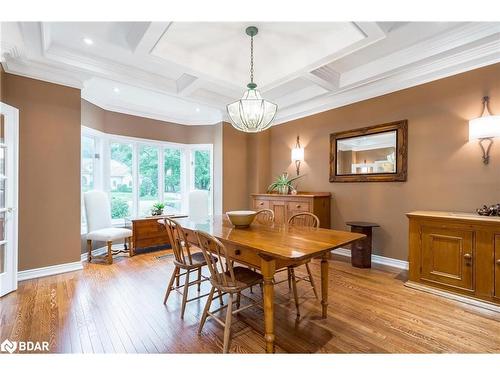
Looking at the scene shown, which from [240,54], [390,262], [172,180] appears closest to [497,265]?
[390,262]

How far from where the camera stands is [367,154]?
3.71 metres

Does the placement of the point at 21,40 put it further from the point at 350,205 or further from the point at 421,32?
the point at 350,205

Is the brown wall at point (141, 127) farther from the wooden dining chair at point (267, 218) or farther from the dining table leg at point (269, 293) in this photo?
the dining table leg at point (269, 293)

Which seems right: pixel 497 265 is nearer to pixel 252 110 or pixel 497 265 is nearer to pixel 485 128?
pixel 485 128

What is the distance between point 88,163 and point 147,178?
1.12 m

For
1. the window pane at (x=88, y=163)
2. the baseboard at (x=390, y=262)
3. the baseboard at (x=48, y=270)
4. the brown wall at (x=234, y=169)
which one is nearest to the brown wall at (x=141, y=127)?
the window pane at (x=88, y=163)

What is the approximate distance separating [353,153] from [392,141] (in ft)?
1.91

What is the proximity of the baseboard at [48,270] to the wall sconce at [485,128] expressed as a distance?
5192 millimetres

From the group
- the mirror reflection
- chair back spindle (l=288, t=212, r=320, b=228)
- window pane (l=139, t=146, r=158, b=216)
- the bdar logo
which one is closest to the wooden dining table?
chair back spindle (l=288, t=212, r=320, b=228)

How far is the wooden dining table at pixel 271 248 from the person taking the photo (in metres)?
1.55

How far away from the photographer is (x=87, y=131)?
4031 millimetres

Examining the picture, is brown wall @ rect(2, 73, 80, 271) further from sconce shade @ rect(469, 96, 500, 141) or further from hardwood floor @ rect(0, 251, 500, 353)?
sconce shade @ rect(469, 96, 500, 141)

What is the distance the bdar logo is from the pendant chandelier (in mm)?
2647

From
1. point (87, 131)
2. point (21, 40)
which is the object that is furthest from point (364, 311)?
point (87, 131)
